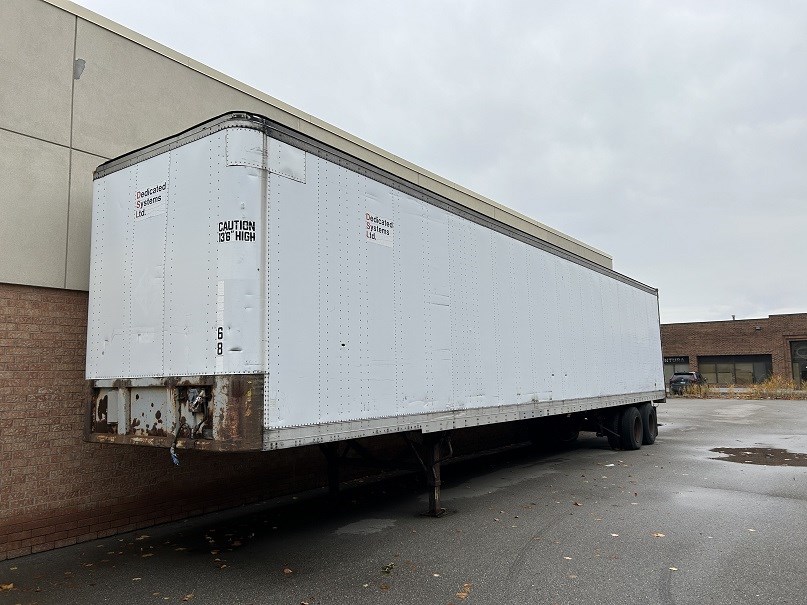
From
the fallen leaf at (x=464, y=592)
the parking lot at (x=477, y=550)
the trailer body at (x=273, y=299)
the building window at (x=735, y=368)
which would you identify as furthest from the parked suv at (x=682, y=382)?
the fallen leaf at (x=464, y=592)

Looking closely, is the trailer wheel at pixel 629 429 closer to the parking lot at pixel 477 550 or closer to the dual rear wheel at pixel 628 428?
the dual rear wheel at pixel 628 428

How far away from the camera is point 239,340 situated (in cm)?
511

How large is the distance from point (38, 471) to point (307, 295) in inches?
148

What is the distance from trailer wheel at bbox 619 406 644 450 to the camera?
1441cm

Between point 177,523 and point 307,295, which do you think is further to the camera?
point 177,523

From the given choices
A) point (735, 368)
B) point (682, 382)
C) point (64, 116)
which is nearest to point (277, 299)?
point (64, 116)

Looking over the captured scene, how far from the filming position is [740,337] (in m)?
46.9

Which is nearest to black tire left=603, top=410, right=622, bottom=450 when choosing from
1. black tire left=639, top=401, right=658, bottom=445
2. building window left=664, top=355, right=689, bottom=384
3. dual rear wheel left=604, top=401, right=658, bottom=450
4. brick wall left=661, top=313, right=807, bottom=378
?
dual rear wheel left=604, top=401, right=658, bottom=450

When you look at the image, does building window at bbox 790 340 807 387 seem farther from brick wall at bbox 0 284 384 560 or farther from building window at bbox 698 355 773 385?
brick wall at bbox 0 284 384 560

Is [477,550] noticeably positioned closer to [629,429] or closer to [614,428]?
[629,429]

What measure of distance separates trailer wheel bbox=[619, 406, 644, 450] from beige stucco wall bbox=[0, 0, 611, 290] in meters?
11.4

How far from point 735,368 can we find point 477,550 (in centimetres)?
4773

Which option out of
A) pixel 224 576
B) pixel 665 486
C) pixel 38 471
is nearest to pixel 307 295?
pixel 224 576

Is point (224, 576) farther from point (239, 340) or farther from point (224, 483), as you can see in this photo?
point (224, 483)
